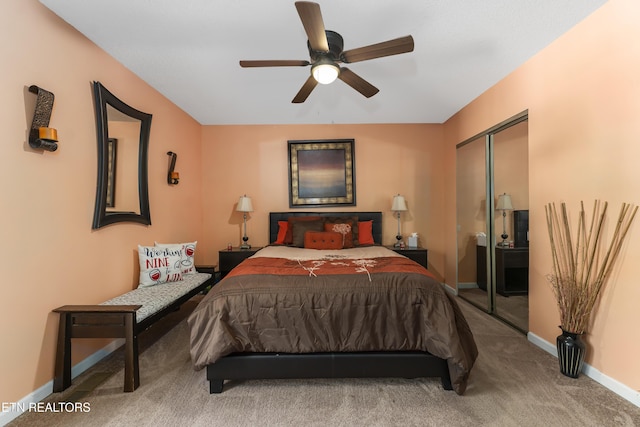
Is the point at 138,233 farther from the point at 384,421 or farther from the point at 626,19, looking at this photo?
the point at 626,19

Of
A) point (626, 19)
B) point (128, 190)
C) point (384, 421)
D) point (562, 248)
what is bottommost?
point (384, 421)

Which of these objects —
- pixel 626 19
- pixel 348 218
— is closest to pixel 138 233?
pixel 348 218

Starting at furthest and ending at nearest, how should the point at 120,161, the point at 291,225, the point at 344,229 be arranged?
the point at 291,225, the point at 344,229, the point at 120,161

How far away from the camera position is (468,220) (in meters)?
3.92

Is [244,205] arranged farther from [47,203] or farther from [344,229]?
[47,203]

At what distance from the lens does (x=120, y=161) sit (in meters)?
2.68

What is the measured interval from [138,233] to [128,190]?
18.1 inches

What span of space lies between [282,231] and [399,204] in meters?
1.82

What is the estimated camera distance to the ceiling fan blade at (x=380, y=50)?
6.13 ft

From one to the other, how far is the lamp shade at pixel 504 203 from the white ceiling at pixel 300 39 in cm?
130

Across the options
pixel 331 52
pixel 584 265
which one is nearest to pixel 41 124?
pixel 331 52

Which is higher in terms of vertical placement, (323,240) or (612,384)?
(323,240)

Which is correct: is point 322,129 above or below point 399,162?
above

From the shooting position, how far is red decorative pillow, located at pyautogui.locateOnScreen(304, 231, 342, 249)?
12.5ft
